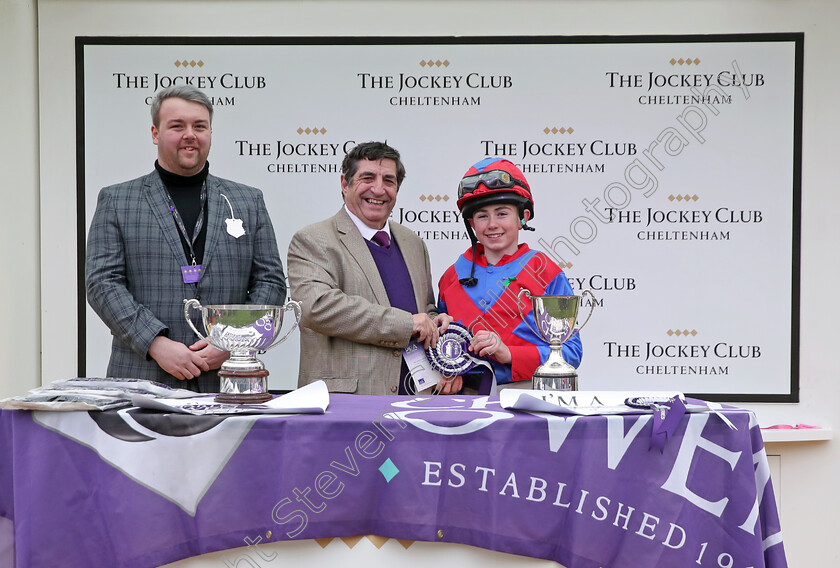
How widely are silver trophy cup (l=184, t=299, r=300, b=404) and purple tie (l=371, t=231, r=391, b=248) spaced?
97 centimetres

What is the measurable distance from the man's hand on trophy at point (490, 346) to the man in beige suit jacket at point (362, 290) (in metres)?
0.17

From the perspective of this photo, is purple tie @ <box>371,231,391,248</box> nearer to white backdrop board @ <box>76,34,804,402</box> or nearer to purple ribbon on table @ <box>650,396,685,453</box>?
white backdrop board @ <box>76,34,804,402</box>

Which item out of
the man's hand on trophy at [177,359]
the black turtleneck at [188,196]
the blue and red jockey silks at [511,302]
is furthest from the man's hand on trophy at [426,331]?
the black turtleneck at [188,196]

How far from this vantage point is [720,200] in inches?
141

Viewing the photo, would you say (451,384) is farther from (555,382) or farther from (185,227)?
(185,227)

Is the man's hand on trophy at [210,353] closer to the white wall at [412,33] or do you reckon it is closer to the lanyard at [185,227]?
the lanyard at [185,227]

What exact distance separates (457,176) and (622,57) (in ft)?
2.99

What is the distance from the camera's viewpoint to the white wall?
3.54 metres

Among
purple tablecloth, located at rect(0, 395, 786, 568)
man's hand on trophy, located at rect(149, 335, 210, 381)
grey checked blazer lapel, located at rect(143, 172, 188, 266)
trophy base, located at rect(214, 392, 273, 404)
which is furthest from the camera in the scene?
grey checked blazer lapel, located at rect(143, 172, 188, 266)

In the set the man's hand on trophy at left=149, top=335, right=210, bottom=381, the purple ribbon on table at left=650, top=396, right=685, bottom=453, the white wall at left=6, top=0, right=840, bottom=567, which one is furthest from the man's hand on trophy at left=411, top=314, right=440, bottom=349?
the white wall at left=6, top=0, right=840, bottom=567

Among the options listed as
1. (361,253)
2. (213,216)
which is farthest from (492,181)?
(213,216)

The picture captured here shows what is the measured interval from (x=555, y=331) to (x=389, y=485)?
2.10ft

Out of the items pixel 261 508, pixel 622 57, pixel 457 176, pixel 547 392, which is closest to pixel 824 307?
pixel 622 57

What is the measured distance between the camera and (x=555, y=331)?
2107 mm
